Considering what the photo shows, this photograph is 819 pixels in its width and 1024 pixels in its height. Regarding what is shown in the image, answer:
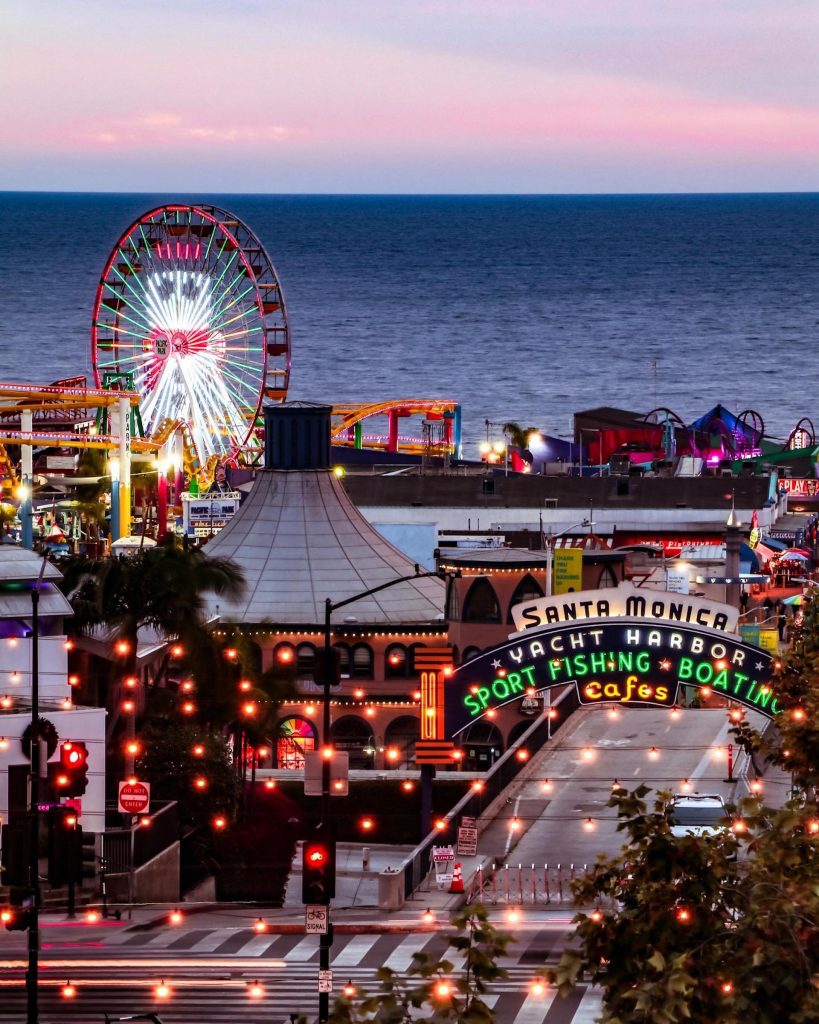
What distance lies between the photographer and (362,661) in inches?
2731

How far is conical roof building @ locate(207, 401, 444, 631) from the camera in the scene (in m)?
70.3

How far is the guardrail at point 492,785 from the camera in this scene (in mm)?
49469

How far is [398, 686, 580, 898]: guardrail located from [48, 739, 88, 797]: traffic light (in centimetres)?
973

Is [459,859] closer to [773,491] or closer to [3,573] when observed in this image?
[3,573]

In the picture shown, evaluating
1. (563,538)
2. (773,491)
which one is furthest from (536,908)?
(773,491)

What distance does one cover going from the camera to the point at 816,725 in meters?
36.2

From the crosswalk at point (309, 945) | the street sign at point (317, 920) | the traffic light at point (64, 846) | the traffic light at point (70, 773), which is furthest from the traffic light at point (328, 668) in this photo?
the traffic light at point (64, 846)

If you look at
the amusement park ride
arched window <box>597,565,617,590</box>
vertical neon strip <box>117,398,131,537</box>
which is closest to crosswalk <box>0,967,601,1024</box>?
arched window <box>597,565,617,590</box>

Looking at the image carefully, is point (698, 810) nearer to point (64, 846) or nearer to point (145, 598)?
point (64, 846)

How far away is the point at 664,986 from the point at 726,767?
4072 centimetres

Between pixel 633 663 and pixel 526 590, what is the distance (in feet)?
57.5

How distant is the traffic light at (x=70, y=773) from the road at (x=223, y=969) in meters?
3.23

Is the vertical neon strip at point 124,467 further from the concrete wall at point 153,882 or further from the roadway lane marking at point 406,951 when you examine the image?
the roadway lane marking at point 406,951

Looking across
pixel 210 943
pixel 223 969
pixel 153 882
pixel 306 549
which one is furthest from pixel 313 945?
pixel 306 549
